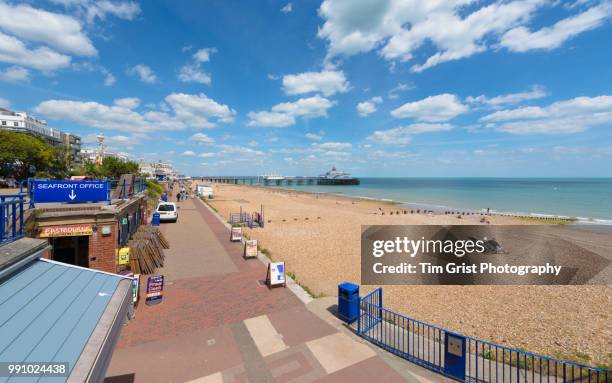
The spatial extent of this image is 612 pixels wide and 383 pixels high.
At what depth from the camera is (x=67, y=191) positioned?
9117 millimetres

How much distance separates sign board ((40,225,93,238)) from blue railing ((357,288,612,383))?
9534 mm

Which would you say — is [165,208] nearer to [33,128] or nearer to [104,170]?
[104,170]

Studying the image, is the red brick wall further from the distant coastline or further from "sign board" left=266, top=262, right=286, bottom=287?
the distant coastline

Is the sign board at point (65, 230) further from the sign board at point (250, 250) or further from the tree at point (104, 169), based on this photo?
the tree at point (104, 169)

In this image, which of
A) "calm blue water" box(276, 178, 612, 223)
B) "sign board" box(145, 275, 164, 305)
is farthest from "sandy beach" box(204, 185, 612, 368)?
"calm blue water" box(276, 178, 612, 223)

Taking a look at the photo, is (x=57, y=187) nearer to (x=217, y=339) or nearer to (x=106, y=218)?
(x=106, y=218)

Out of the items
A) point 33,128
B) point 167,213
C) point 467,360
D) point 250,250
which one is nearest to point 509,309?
point 467,360

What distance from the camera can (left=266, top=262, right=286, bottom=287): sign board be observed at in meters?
9.87

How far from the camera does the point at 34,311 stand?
3201 millimetres

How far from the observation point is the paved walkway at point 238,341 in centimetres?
559

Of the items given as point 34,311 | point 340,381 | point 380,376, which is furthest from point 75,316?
point 380,376

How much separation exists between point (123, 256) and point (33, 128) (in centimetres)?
12609

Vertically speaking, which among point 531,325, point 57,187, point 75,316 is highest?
point 57,187

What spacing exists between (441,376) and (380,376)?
4.59 feet
